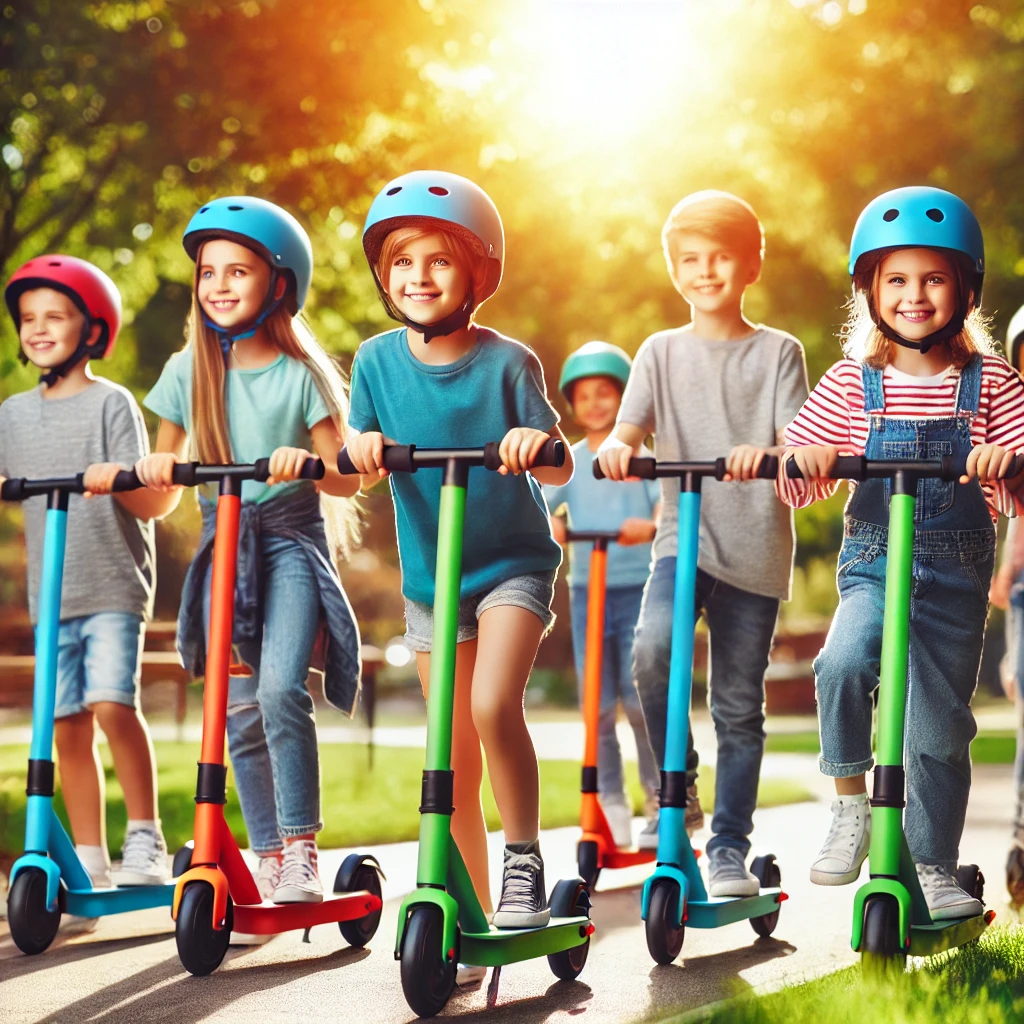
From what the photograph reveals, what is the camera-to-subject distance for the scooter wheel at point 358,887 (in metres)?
5.14

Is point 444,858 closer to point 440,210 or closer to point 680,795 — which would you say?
point 680,795

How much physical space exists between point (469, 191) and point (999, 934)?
281 centimetres

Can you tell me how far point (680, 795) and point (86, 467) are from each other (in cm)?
254

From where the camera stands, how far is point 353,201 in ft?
33.7

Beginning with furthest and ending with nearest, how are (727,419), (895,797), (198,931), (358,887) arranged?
(727,419)
(358,887)
(198,931)
(895,797)

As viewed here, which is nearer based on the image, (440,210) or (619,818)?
(440,210)

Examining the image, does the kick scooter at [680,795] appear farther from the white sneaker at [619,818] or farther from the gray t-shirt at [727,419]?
the white sneaker at [619,818]

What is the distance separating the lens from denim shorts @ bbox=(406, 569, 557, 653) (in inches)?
177

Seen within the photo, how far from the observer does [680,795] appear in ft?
15.6

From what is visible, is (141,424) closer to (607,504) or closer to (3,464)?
(3,464)

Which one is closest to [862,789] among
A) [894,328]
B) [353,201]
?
[894,328]

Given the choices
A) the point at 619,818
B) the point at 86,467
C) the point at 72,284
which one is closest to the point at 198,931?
the point at 86,467

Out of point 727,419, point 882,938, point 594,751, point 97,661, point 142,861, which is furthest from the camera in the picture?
→ point 594,751

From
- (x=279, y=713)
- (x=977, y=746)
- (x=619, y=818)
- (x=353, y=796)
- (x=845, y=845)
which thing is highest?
(x=279, y=713)
